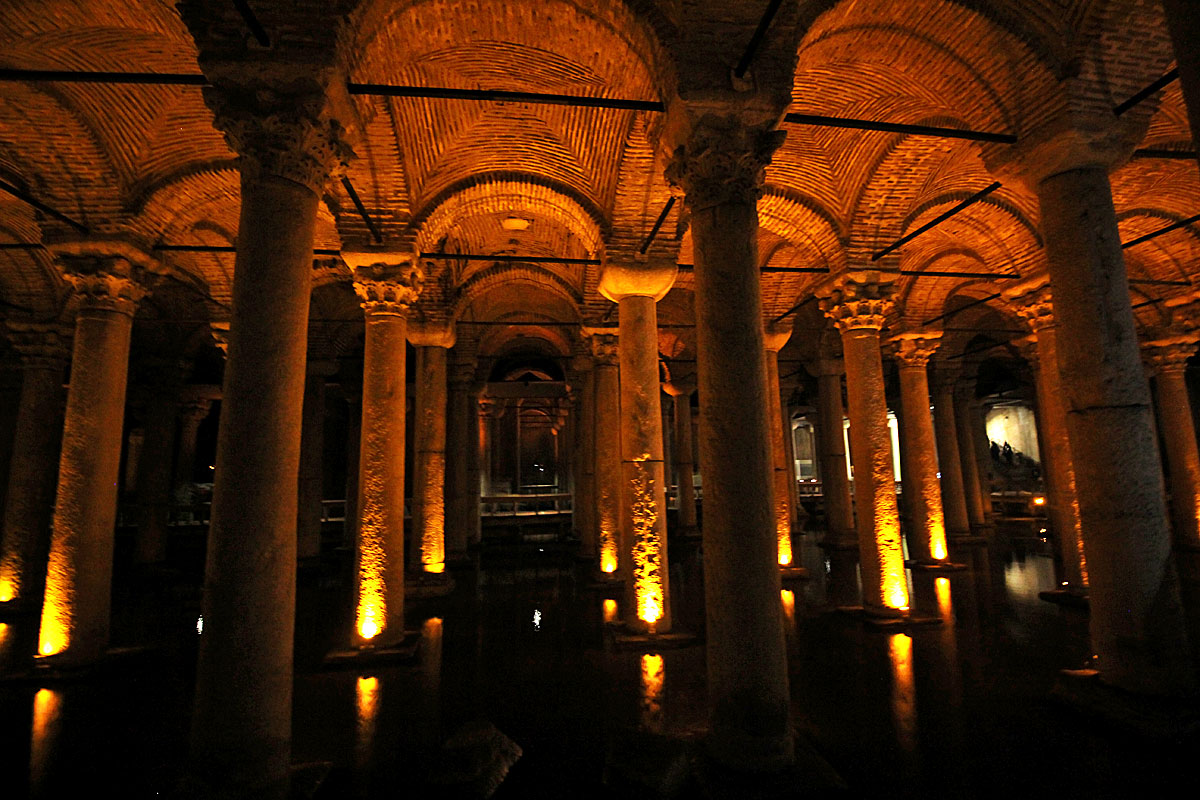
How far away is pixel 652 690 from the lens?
218 inches

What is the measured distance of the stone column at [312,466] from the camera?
13375 mm

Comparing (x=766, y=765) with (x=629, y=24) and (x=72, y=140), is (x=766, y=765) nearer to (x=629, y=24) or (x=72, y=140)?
(x=629, y=24)

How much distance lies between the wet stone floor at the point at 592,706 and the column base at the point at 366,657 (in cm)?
11

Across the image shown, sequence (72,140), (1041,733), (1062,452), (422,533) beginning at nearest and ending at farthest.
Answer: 1. (1041,733)
2. (72,140)
3. (1062,452)
4. (422,533)

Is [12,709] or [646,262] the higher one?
[646,262]

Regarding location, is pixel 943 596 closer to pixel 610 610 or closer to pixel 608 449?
pixel 610 610

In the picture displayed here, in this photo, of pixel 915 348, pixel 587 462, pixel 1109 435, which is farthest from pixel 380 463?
pixel 915 348

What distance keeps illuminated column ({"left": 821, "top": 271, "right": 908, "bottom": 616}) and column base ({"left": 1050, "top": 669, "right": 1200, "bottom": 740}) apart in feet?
9.02

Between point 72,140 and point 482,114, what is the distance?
169 inches

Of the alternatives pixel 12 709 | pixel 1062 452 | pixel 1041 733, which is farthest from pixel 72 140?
pixel 1062 452

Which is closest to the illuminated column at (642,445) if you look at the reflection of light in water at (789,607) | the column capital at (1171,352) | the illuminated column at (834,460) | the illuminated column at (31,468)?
the reflection of light in water at (789,607)

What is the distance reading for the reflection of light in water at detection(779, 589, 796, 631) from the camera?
7732 millimetres

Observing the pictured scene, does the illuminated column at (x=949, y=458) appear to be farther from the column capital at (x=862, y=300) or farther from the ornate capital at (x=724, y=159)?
the ornate capital at (x=724, y=159)

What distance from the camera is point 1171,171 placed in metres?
8.49
